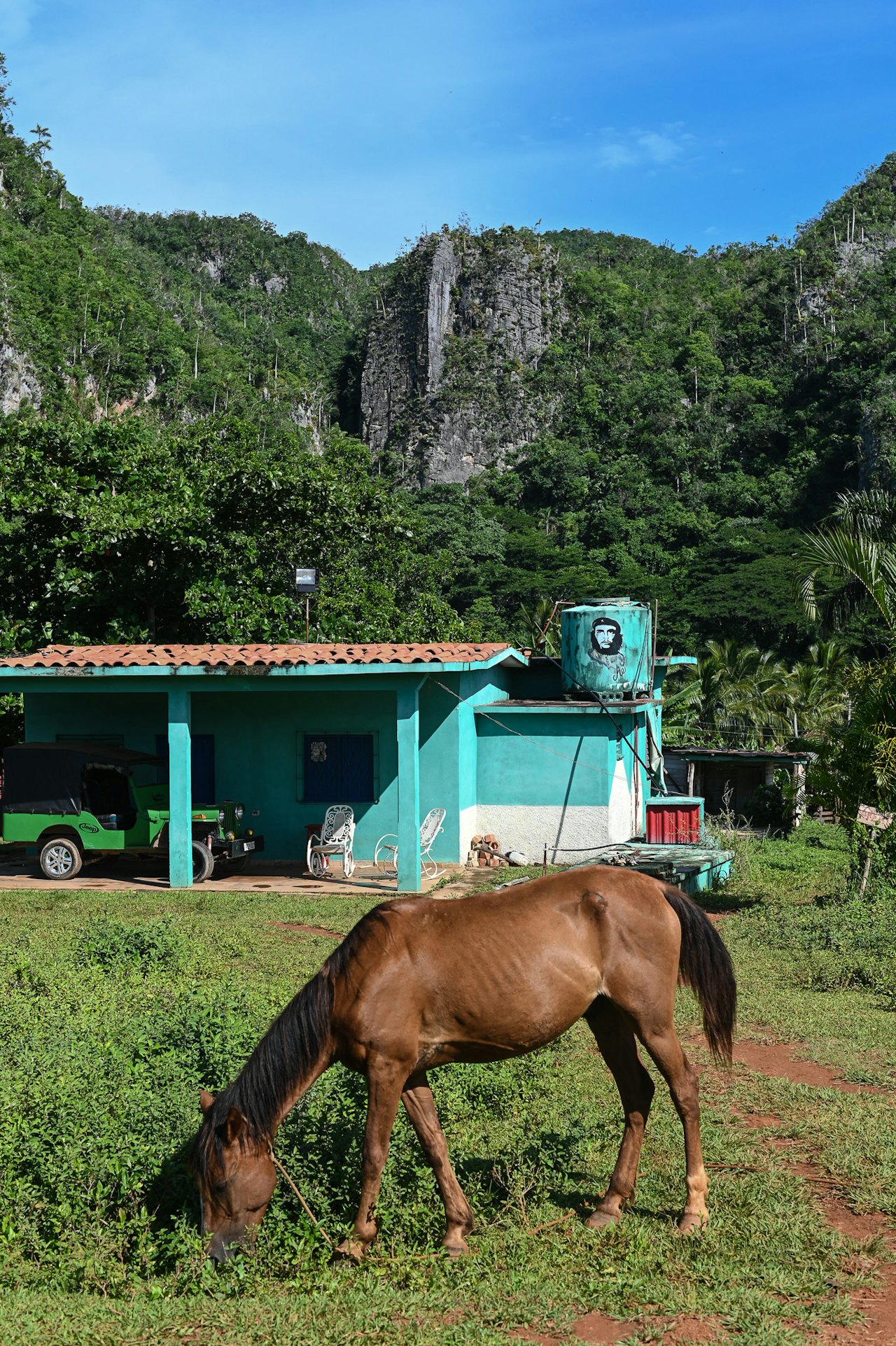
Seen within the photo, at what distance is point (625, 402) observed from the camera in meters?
85.8

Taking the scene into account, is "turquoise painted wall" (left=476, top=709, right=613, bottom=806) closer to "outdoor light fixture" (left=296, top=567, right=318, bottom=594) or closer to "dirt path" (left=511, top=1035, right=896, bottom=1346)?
"outdoor light fixture" (left=296, top=567, right=318, bottom=594)

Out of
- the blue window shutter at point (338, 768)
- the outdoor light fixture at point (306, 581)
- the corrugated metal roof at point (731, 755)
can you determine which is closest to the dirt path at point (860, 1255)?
the blue window shutter at point (338, 768)

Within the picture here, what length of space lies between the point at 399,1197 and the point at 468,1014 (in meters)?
0.94

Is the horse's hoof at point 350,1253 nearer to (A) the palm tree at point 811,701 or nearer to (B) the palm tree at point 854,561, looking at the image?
(B) the palm tree at point 854,561

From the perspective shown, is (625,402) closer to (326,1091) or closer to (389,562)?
(389,562)

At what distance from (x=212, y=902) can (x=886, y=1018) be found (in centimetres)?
825

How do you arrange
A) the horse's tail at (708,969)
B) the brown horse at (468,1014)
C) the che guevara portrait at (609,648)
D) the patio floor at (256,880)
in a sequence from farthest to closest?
the che guevara portrait at (609,648) < the patio floor at (256,880) < the horse's tail at (708,969) < the brown horse at (468,1014)

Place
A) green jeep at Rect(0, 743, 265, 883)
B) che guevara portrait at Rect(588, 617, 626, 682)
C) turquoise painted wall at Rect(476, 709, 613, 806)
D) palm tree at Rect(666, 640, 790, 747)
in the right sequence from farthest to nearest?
palm tree at Rect(666, 640, 790, 747), che guevara portrait at Rect(588, 617, 626, 682), turquoise painted wall at Rect(476, 709, 613, 806), green jeep at Rect(0, 743, 265, 883)

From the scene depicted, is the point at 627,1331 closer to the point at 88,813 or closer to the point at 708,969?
the point at 708,969

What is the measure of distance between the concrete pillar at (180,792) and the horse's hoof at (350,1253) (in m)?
10.9

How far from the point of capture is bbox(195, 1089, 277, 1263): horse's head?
423 cm

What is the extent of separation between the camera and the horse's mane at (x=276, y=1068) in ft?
14.1

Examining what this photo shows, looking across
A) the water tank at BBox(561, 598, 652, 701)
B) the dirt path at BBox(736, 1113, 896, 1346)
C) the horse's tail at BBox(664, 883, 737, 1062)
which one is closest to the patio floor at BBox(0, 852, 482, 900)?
the water tank at BBox(561, 598, 652, 701)

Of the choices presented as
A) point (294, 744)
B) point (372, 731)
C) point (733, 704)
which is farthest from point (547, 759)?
point (733, 704)
